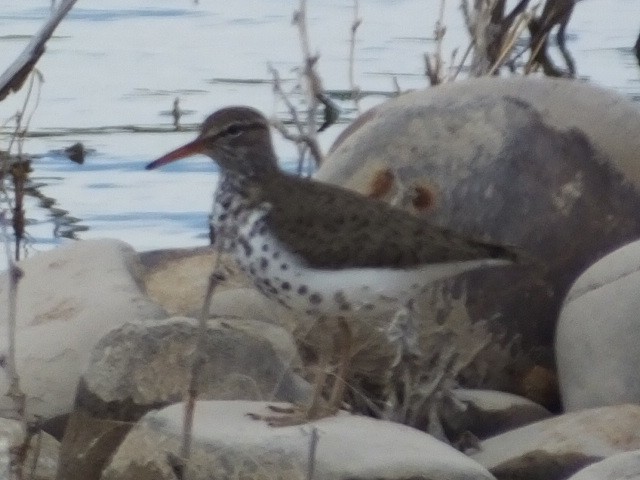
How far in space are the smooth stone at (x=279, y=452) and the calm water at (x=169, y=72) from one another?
10.9ft

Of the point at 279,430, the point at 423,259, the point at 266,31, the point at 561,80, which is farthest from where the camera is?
the point at 266,31

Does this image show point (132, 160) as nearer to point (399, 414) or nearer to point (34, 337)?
point (34, 337)

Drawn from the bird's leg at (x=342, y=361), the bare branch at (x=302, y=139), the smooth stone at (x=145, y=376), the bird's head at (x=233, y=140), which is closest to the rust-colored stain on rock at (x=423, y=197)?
the bird's head at (x=233, y=140)

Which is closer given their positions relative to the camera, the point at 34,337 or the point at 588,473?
the point at 588,473

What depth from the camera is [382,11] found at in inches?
479

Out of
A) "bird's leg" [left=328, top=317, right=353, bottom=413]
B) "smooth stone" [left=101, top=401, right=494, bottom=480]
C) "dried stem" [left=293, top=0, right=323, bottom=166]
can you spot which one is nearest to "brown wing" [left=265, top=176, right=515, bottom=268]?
"bird's leg" [left=328, top=317, right=353, bottom=413]

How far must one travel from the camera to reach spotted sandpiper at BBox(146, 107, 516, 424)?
5617mm

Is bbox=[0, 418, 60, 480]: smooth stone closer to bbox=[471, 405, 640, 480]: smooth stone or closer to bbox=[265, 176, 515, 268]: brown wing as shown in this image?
bbox=[265, 176, 515, 268]: brown wing

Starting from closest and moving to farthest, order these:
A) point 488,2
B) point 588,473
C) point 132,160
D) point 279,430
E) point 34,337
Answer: point 588,473, point 279,430, point 34,337, point 488,2, point 132,160

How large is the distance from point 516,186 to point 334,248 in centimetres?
115

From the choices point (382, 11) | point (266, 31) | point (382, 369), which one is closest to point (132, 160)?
point (266, 31)

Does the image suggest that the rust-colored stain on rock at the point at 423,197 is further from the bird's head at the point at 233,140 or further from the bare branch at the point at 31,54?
the bare branch at the point at 31,54

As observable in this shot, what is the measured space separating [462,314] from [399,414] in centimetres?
58

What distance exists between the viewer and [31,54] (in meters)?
5.89
